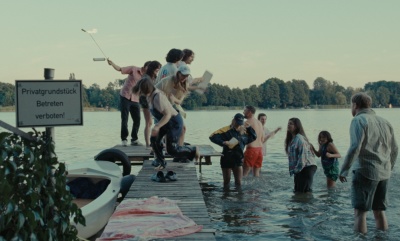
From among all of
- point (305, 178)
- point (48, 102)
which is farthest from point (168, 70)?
point (48, 102)

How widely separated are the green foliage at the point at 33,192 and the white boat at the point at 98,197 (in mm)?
4069

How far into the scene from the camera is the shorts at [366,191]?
259 inches

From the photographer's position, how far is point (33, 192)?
2.83 meters

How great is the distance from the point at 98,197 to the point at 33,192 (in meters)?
5.21

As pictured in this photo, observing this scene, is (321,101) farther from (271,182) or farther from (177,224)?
(177,224)

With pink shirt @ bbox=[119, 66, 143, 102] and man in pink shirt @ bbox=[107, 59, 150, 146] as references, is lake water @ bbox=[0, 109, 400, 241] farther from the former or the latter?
pink shirt @ bbox=[119, 66, 143, 102]

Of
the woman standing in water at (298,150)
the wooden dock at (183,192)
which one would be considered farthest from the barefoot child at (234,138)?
the woman standing in water at (298,150)

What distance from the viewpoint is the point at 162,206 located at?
20.3 feet

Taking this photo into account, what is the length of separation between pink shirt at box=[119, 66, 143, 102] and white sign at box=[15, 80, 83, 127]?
8.36 meters

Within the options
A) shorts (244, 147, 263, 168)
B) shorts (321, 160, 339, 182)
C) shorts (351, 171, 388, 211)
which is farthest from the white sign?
shorts (244, 147, 263, 168)

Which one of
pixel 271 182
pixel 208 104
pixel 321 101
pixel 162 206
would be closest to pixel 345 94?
pixel 321 101

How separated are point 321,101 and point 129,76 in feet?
434

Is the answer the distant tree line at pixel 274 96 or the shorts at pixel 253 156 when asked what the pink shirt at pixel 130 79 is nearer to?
the shorts at pixel 253 156

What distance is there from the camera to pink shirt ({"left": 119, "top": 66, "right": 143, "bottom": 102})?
1185 centimetres
